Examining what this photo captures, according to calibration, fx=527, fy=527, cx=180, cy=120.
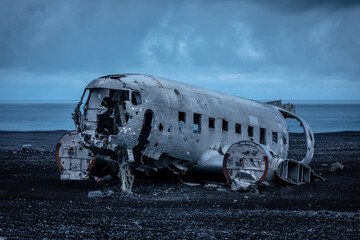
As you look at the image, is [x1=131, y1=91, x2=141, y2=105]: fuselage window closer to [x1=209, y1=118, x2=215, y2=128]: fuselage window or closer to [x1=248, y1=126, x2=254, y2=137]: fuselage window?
[x1=209, y1=118, x2=215, y2=128]: fuselage window

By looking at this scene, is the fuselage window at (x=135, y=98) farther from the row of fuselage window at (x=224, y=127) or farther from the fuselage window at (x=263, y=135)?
the fuselage window at (x=263, y=135)

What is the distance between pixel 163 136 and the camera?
58.8 ft

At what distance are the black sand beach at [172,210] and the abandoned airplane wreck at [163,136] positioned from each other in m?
0.73

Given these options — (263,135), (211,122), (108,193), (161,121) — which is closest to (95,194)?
(108,193)

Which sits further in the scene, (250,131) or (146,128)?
(250,131)

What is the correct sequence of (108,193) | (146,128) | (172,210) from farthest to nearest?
1. (146,128)
2. (108,193)
3. (172,210)

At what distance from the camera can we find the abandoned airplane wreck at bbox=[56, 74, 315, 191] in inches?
672

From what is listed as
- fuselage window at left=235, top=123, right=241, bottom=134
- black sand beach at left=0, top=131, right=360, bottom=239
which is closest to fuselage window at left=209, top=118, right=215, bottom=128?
fuselage window at left=235, top=123, right=241, bottom=134

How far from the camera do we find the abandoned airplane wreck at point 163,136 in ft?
56.0

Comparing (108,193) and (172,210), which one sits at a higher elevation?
(108,193)

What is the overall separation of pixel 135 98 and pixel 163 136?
1625 millimetres

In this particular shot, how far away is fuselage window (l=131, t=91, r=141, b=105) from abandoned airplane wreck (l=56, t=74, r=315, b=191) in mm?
23

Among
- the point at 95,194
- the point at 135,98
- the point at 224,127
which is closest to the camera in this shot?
the point at 95,194

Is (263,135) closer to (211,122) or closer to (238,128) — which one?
(238,128)
